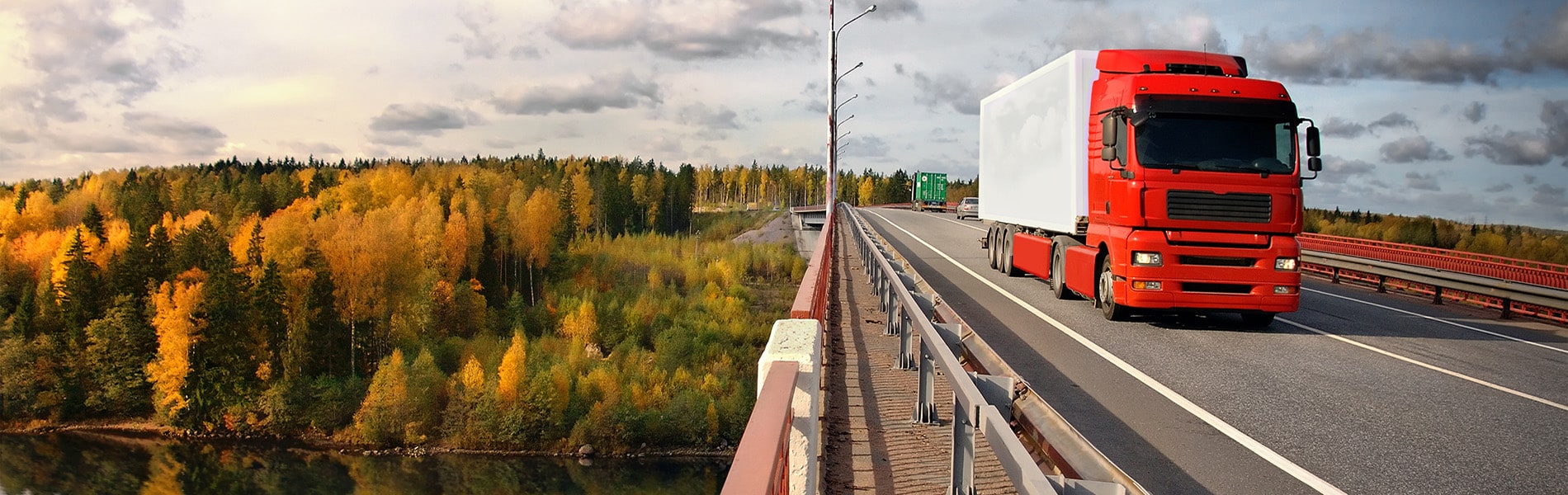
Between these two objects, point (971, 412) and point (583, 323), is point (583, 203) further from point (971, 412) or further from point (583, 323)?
point (971, 412)

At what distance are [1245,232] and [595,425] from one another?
2454 inches

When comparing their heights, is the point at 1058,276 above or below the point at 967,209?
below

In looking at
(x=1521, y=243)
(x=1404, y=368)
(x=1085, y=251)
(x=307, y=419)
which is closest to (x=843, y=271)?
(x=1085, y=251)

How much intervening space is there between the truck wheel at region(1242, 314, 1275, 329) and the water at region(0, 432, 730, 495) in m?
48.2

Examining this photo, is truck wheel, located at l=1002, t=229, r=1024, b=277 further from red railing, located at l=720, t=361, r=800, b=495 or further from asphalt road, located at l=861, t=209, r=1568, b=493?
red railing, located at l=720, t=361, r=800, b=495

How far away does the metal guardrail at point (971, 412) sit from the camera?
3.42 meters

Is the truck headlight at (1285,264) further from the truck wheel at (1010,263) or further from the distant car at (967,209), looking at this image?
the distant car at (967,209)

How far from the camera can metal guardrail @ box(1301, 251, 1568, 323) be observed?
595 inches

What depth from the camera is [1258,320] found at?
13547 mm

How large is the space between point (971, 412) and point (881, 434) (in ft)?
5.43

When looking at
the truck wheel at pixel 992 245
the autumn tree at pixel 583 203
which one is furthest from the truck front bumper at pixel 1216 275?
the autumn tree at pixel 583 203

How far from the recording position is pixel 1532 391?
904 centimetres

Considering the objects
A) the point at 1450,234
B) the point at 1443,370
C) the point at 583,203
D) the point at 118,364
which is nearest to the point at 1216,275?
the point at 1443,370

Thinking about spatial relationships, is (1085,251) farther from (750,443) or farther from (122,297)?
(122,297)
